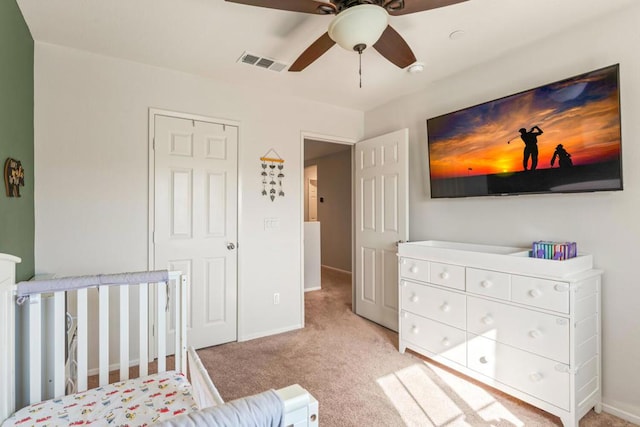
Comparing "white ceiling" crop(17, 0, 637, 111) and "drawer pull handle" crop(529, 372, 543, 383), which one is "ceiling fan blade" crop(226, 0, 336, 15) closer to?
"white ceiling" crop(17, 0, 637, 111)

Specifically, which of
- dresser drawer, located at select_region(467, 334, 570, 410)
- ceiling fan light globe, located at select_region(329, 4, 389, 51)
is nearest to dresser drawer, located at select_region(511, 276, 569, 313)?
dresser drawer, located at select_region(467, 334, 570, 410)

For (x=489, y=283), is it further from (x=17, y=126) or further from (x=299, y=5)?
(x=17, y=126)

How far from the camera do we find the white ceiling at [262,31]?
191 centimetres

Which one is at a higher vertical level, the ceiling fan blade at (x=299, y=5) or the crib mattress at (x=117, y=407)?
the ceiling fan blade at (x=299, y=5)

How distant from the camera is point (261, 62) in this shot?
2.61 metres

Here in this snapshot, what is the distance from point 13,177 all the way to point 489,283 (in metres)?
2.95

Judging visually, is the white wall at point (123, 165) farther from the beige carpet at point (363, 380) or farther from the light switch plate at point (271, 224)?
the beige carpet at point (363, 380)

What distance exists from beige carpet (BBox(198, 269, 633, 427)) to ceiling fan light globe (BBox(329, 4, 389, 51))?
2131mm

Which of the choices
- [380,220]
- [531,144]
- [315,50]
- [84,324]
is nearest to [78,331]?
[84,324]

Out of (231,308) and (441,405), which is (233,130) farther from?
(441,405)

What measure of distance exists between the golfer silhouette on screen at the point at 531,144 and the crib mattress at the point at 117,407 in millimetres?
2492

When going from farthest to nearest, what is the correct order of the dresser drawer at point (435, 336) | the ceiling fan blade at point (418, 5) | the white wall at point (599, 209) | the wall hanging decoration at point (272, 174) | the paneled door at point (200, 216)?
1. the wall hanging decoration at point (272, 174)
2. the paneled door at point (200, 216)
3. the dresser drawer at point (435, 336)
4. the white wall at point (599, 209)
5. the ceiling fan blade at point (418, 5)

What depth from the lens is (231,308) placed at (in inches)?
121

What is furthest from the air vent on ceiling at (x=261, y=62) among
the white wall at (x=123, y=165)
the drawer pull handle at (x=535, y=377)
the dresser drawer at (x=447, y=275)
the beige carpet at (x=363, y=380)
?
the drawer pull handle at (x=535, y=377)
